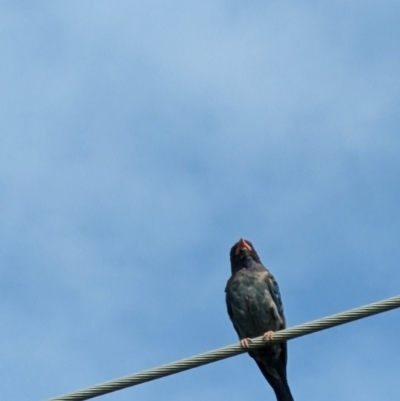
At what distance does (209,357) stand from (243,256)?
5.22 m

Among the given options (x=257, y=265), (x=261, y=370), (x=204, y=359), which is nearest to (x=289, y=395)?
(x=261, y=370)

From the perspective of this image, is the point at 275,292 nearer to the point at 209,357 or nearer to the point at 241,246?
the point at 241,246

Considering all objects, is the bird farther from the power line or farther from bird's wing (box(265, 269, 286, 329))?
the power line

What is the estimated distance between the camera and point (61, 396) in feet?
26.2

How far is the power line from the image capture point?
8.05 metres

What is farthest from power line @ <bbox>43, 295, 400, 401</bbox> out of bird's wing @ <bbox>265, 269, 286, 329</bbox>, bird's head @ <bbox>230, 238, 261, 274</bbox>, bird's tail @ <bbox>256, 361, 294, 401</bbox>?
bird's head @ <bbox>230, 238, 261, 274</bbox>

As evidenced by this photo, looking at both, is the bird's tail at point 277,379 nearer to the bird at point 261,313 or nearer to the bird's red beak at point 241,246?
the bird at point 261,313

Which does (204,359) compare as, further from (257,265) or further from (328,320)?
(257,265)

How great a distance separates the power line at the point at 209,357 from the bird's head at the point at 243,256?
15.9ft

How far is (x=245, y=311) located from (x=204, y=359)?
15.0ft

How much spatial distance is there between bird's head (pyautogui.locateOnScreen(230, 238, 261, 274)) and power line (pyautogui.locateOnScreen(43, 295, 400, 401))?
4.84 m

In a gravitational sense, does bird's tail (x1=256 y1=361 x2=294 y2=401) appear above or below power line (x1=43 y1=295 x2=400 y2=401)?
above

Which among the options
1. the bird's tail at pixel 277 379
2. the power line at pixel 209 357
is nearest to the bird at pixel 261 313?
the bird's tail at pixel 277 379

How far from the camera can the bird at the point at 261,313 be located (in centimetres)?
1273
